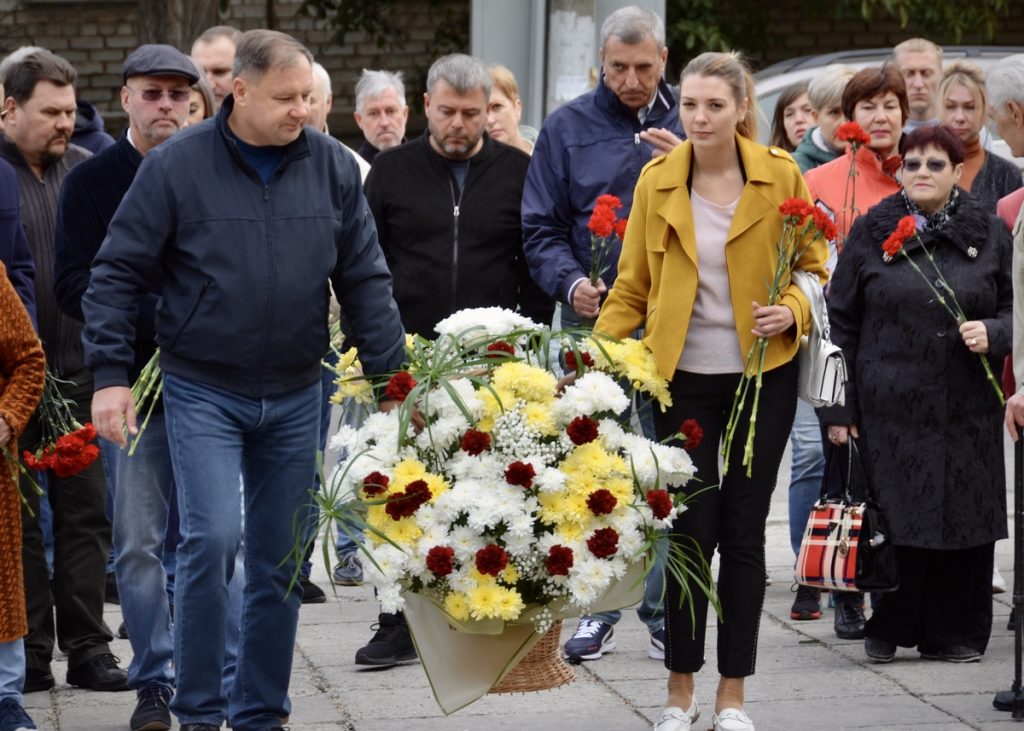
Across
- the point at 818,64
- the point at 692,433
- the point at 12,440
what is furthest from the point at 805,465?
the point at 818,64

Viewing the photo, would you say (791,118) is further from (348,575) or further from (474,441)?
(474,441)

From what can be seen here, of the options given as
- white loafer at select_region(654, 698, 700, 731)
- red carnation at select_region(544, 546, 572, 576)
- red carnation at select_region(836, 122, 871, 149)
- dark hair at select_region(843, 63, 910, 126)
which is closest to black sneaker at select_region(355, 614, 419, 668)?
white loafer at select_region(654, 698, 700, 731)

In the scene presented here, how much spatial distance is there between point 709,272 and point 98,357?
70.1 inches

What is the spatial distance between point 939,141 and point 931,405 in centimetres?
93

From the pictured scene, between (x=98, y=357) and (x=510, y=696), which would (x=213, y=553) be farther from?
(x=510, y=696)

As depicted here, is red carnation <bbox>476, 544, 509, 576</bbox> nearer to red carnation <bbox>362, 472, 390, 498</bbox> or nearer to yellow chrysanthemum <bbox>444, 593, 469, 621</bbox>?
yellow chrysanthemum <bbox>444, 593, 469, 621</bbox>

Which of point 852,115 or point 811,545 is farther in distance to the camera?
point 852,115

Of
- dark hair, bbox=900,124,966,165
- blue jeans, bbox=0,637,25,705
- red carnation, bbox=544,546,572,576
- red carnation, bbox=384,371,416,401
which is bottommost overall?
blue jeans, bbox=0,637,25,705

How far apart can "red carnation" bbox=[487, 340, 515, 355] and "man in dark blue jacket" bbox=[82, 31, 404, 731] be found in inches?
15.6

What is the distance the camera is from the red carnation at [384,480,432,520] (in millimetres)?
4582

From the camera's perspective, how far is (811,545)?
623cm

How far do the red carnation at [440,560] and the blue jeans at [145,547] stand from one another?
134 centimetres

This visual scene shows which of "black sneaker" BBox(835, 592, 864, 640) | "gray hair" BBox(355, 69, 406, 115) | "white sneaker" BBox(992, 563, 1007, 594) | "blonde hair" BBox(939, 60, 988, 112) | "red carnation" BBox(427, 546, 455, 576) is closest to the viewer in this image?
"red carnation" BBox(427, 546, 455, 576)

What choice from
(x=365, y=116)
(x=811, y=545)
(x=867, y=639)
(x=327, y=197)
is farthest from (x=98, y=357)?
(x=365, y=116)
